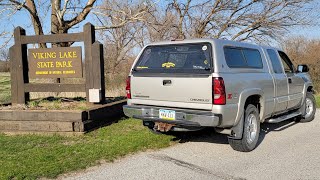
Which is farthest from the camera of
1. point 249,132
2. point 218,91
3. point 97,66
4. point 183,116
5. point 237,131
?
point 97,66

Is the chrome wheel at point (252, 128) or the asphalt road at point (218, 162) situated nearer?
the asphalt road at point (218, 162)

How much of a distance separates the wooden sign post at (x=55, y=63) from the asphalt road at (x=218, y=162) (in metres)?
3.14

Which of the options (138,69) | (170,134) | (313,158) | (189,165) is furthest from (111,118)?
(313,158)

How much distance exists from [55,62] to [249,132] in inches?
214

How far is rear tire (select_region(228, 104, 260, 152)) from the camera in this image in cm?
569

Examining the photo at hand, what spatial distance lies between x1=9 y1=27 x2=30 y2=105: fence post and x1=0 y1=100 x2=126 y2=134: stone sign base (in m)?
1.28

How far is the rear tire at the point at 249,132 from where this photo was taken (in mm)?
5691

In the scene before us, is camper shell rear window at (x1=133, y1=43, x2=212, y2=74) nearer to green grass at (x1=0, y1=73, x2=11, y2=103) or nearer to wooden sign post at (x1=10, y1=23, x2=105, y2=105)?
wooden sign post at (x1=10, y1=23, x2=105, y2=105)

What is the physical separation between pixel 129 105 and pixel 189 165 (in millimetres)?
1762

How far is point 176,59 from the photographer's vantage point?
5.75m

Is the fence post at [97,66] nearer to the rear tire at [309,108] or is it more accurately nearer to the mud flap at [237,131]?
the mud flap at [237,131]

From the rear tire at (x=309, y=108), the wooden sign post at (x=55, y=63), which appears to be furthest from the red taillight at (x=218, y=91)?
the rear tire at (x=309, y=108)

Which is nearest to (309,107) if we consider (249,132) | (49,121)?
(249,132)

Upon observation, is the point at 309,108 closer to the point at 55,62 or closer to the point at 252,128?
the point at 252,128
